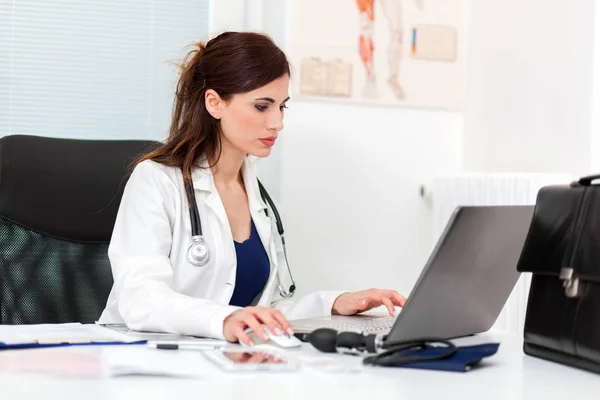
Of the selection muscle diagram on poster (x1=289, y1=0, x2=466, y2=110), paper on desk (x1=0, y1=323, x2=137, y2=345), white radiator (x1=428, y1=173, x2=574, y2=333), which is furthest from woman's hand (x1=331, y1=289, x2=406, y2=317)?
muscle diagram on poster (x1=289, y1=0, x2=466, y2=110)

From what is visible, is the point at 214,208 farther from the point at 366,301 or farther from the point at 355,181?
the point at 355,181

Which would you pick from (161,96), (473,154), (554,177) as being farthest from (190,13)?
(554,177)

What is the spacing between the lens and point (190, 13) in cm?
285

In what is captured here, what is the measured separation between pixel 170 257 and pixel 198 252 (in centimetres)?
8

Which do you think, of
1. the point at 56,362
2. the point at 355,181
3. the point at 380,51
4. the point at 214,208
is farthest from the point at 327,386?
the point at 380,51

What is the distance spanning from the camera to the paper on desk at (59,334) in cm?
129

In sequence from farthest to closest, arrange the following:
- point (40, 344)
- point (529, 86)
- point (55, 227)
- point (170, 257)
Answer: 1. point (529, 86)
2. point (55, 227)
3. point (170, 257)
4. point (40, 344)

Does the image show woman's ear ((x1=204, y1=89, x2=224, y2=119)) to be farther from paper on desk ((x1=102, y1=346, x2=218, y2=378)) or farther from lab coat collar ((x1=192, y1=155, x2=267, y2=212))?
paper on desk ((x1=102, y1=346, x2=218, y2=378))

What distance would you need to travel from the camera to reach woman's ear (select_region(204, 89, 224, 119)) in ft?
6.74

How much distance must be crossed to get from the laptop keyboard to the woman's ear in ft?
2.31

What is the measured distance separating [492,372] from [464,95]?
76.3 inches

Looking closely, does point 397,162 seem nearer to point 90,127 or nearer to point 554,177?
point 554,177

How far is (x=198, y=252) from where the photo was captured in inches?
70.0

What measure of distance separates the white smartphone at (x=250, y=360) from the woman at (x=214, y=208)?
0.31 m
